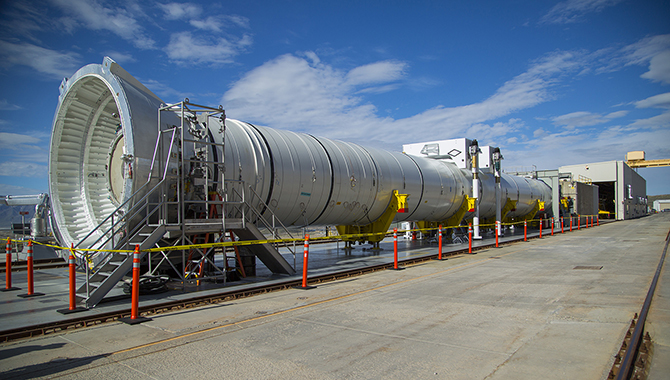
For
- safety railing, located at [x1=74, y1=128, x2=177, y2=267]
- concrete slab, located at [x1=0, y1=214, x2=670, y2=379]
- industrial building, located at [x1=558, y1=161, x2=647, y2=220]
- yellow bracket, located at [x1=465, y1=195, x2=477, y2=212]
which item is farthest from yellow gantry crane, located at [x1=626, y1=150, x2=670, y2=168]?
safety railing, located at [x1=74, y1=128, x2=177, y2=267]

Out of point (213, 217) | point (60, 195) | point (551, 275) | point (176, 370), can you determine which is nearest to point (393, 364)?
point (176, 370)

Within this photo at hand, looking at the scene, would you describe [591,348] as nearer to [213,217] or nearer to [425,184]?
[213,217]

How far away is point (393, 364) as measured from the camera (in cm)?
465

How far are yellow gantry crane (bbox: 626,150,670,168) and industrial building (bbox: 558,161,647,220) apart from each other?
16.1 ft

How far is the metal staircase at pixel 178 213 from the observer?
27.1 feet

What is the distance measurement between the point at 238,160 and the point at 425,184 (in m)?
10.0

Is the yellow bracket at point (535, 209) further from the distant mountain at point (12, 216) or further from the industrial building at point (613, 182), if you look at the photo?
the distant mountain at point (12, 216)

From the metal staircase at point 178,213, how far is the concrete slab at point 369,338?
1.90 metres

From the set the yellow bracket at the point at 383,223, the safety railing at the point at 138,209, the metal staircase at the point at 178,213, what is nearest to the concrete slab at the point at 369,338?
the metal staircase at the point at 178,213

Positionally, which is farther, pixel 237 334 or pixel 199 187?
pixel 199 187

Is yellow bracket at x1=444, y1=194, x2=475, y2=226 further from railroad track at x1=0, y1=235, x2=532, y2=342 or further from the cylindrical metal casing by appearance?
railroad track at x1=0, y1=235, x2=532, y2=342

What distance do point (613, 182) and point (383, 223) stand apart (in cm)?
5611

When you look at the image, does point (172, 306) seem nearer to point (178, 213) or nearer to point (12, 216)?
point (178, 213)

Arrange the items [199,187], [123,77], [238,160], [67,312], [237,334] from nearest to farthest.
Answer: [237,334] < [67,312] < [123,77] < [199,187] < [238,160]
